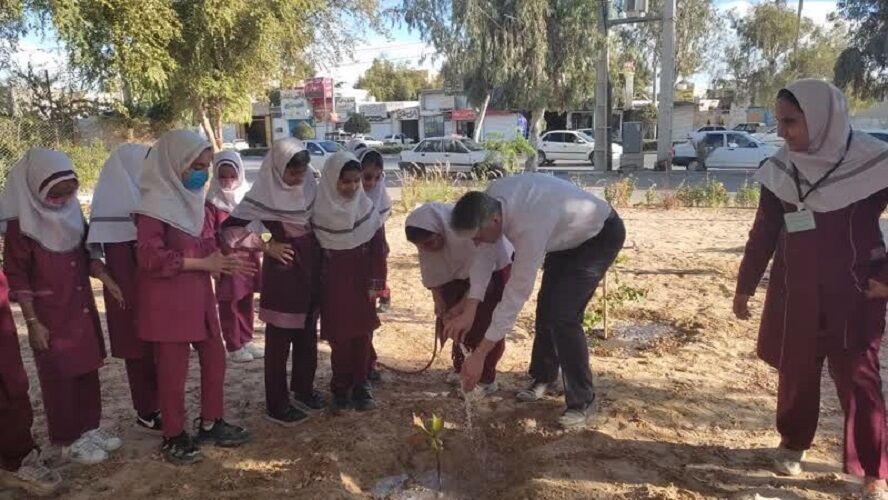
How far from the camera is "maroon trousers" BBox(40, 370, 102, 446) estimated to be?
3.02 meters

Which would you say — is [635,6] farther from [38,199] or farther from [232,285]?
[38,199]

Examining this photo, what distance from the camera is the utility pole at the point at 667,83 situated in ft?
58.0

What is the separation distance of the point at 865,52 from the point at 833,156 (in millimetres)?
26854

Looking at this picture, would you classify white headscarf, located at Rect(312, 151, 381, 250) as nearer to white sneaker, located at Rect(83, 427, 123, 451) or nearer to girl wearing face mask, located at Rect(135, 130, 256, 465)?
girl wearing face mask, located at Rect(135, 130, 256, 465)

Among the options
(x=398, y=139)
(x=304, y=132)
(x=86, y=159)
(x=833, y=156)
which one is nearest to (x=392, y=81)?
(x=398, y=139)

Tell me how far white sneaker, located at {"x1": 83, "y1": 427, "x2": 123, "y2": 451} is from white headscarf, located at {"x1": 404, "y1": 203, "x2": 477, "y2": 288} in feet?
5.55

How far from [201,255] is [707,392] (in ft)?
9.05

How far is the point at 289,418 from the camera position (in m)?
3.48

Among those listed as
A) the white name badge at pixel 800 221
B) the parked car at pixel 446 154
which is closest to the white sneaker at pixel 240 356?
the white name badge at pixel 800 221

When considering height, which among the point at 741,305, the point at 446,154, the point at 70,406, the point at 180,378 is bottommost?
the point at 70,406

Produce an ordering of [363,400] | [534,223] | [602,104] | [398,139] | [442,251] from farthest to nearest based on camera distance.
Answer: [398,139], [602,104], [363,400], [442,251], [534,223]

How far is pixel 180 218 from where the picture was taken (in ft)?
9.46

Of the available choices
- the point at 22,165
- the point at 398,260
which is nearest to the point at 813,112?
the point at 22,165

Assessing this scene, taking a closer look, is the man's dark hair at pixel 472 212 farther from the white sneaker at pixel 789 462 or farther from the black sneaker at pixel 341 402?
the white sneaker at pixel 789 462
